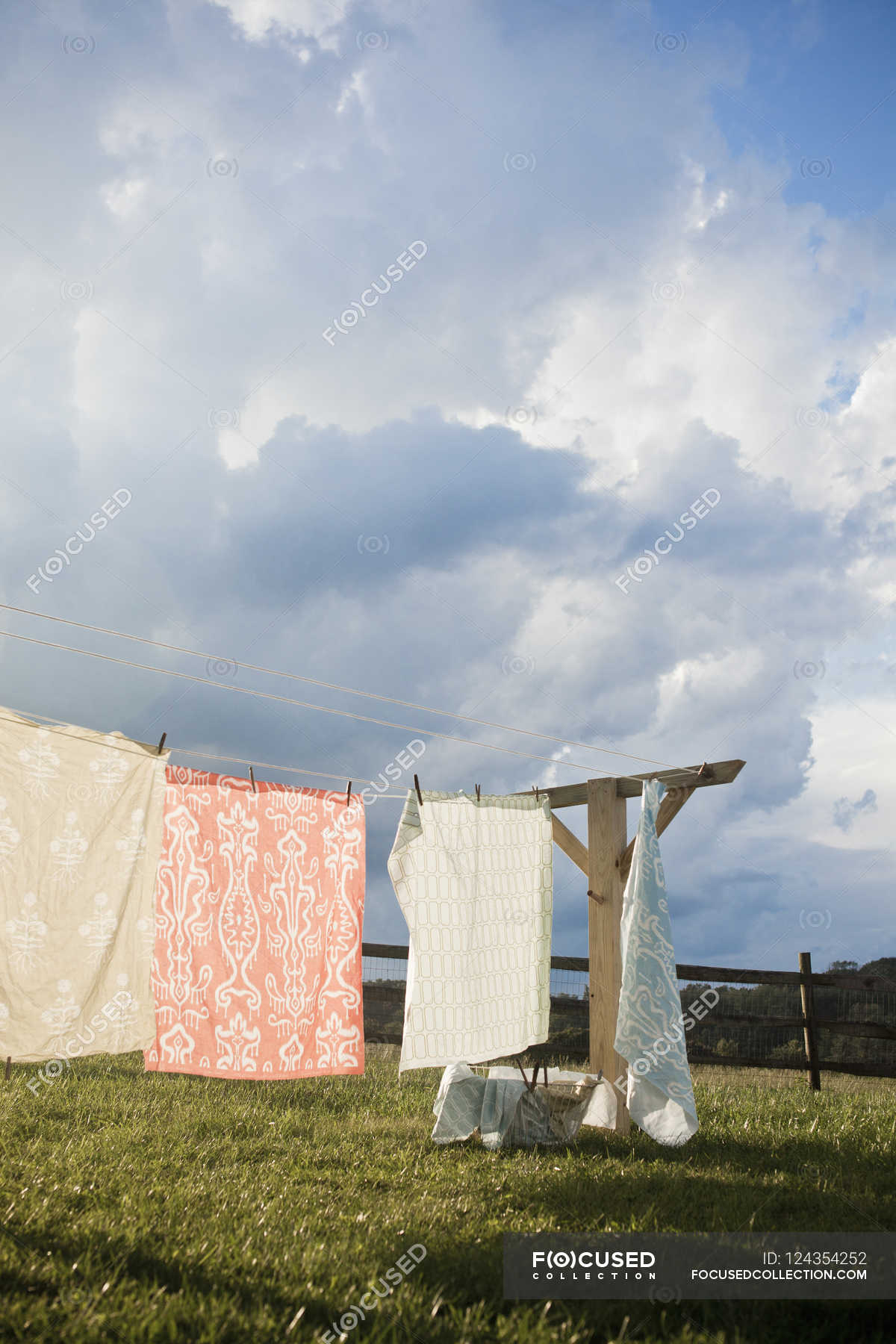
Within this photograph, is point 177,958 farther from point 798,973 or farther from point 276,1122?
point 798,973

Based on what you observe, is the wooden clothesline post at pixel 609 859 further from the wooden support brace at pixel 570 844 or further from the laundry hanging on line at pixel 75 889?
the laundry hanging on line at pixel 75 889

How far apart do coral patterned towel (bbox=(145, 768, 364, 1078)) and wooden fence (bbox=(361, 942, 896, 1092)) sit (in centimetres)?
422

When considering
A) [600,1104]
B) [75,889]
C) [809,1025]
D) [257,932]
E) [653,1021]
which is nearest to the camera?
[75,889]

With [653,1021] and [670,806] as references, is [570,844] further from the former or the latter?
[653,1021]

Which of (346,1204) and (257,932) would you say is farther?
(257,932)

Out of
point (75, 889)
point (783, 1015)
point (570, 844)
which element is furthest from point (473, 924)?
→ point (783, 1015)

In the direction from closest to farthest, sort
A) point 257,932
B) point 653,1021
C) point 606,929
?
1. point 257,932
2. point 653,1021
3. point 606,929

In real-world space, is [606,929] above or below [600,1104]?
above

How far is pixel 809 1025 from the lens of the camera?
Result: 32.3 feet

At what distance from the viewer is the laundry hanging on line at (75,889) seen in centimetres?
445

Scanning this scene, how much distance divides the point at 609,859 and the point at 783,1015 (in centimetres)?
458

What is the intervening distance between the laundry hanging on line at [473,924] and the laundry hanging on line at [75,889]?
171 cm

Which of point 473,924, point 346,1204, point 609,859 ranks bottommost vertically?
point 346,1204

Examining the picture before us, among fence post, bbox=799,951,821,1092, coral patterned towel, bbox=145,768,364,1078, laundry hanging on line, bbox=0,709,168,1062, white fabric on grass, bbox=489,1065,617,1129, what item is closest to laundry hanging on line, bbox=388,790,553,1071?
coral patterned towel, bbox=145,768,364,1078
